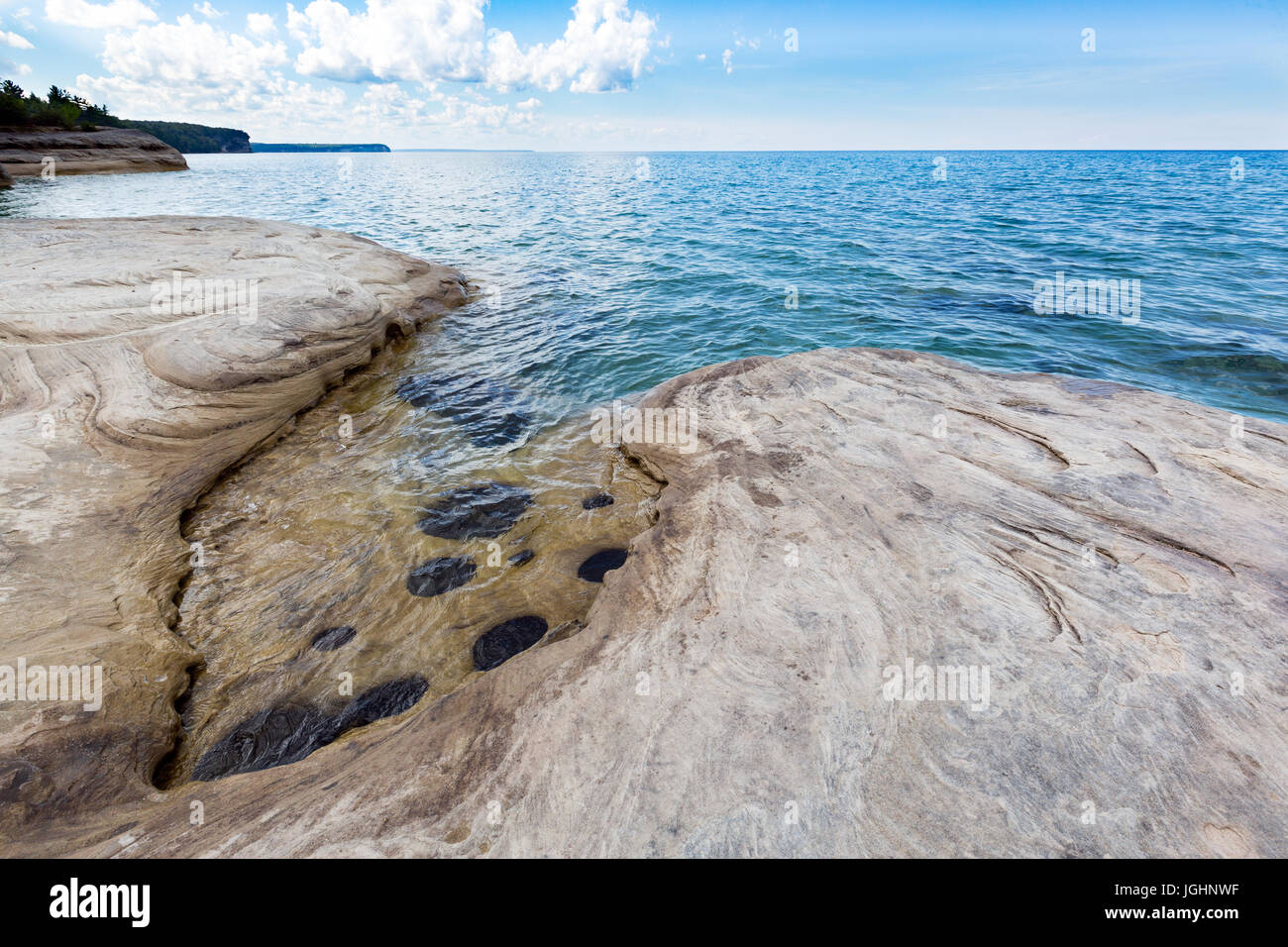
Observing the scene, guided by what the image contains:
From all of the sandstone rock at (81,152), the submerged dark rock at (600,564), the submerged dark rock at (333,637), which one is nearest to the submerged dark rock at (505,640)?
the submerged dark rock at (600,564)

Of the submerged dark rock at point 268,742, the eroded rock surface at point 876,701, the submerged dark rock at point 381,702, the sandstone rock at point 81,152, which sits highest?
the sandstone rock at point 81,152

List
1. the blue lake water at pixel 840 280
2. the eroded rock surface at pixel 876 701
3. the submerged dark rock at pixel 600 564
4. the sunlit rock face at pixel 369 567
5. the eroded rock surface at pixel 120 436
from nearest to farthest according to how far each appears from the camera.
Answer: the eroded rock surface at pixel 876 701
the eroded rock surface at pixel 120 436
the sunlit rock face at pixel 369 567
the submerged dark rock at pixel 600 564
the blue lake water at pixel 840 280

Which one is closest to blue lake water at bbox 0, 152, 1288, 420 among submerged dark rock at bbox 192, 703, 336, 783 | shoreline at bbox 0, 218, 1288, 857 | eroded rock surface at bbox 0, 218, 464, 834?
eroded rock surface at bbox 0, 218, 464, 834

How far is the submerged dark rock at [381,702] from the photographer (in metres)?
4.61

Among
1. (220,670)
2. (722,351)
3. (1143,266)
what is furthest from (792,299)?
(220,670)

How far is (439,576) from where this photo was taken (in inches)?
243

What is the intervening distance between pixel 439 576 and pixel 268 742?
7.06ft

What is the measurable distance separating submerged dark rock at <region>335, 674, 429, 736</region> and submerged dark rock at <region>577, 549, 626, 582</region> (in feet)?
6.49

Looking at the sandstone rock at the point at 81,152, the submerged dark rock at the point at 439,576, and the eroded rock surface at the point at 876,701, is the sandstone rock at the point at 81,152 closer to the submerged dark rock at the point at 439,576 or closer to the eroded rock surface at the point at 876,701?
the submerged dark rock at the point at 439,576

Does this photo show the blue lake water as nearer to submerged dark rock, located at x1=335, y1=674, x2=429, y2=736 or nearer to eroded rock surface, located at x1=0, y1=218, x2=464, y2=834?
eroded rock surface, located at x1=0, y1=218, x2=464, y2=834

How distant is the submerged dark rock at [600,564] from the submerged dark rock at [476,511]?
130cm

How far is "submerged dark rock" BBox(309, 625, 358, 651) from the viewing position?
207 inches
